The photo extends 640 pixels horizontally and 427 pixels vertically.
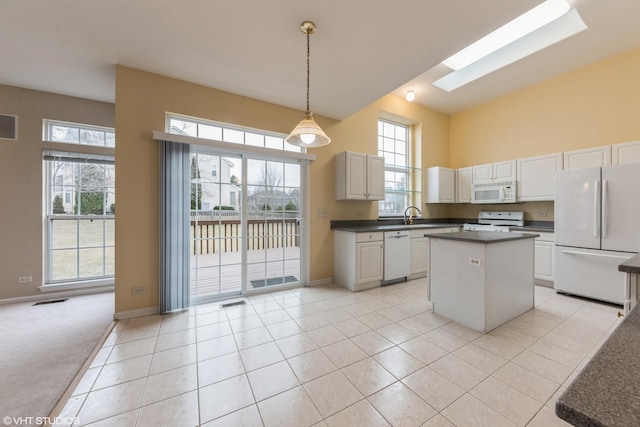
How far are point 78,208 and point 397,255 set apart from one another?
15.9 ft

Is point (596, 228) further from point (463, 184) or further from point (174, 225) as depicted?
point (174, 225)

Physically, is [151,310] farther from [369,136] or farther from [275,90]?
[369,136]

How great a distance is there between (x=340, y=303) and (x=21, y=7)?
13.3 ft

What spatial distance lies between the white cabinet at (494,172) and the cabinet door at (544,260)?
4.12ft

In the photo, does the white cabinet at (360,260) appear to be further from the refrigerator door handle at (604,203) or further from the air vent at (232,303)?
the refrigerator door handle at (604,203)

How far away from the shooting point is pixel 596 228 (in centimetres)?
294

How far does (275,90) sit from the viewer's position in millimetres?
3195

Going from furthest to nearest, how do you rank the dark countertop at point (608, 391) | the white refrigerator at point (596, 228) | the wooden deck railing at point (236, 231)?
the wooden deck railing at point (236, 231), the white refrigerator at point (596, 228), the dark countertop at point (608, 391)

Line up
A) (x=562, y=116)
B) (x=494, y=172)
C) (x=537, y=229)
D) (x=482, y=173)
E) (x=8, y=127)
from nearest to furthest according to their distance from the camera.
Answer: (x=8, y=127)
(x=537, y=229)
(x=562, y=116)
(x=494, y=172)
(x=482, y=173)

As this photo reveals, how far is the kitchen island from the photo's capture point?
7.72 ft

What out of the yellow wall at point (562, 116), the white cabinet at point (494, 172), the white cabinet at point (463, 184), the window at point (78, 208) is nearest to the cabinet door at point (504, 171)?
the white cabinet at point (494, 172)

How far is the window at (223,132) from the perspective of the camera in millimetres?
3080

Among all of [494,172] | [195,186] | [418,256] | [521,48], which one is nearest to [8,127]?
[195,186]

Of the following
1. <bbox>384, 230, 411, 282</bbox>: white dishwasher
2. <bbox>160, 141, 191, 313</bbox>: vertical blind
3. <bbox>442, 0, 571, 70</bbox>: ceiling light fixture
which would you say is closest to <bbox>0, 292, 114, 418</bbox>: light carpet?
<bbox>160, 141, 191, 313</bbox>: vertical blind
